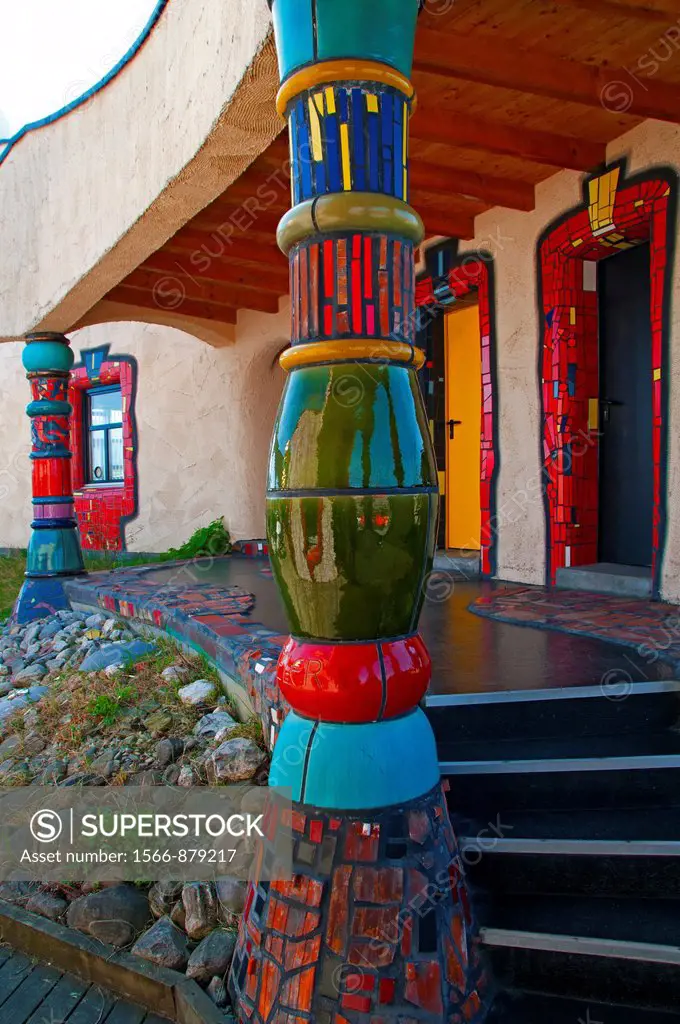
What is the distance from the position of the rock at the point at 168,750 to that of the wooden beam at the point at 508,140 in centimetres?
306

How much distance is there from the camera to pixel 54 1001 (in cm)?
204

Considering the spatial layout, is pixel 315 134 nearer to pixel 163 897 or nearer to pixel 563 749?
pixel 563 749

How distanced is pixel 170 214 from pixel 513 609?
2.58m

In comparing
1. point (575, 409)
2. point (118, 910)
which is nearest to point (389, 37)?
point (118, 910)

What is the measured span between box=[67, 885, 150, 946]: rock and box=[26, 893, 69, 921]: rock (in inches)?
3.5

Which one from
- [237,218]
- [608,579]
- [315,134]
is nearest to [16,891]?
[315,134]

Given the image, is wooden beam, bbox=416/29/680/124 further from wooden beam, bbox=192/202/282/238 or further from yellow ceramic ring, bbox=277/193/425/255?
yellow ceramic ring, bbox=277/193/425/255

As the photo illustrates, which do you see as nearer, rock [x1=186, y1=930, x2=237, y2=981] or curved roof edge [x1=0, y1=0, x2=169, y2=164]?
rock [x1=186, y1=930, x2=237, y2=981]

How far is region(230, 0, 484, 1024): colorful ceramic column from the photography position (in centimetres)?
152

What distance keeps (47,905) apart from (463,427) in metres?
4.72

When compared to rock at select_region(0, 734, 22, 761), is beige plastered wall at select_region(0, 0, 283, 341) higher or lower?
higher

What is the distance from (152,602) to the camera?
4.48m

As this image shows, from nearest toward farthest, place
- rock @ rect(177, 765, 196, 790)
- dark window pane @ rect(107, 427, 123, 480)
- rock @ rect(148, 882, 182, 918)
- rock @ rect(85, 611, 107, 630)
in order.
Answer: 1. rock @ rect(148, 882, 182, 918)
2. rock @ rect(177, 765, 196, 790)
3. rock @ rect(85, 611, 107, 630)
4. dark window pane @ rect(107, 427, 123, 480)

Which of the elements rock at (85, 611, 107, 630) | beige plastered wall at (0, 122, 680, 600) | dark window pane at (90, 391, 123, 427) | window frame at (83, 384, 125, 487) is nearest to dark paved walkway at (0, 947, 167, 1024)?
rock at (85, 611, 107, 630)
